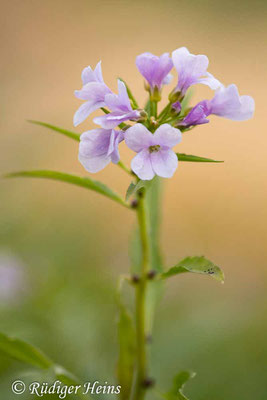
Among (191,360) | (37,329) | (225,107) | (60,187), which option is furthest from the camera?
(60,187)

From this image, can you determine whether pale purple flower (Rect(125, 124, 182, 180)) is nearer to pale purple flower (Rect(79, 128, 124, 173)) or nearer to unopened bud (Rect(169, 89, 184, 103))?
pale purple flower (Rect(79, 128, 124, 173))

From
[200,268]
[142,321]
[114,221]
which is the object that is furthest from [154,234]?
[114,221]

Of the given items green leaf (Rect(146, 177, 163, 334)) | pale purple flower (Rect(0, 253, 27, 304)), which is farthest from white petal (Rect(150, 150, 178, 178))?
pale purple flower (Rect(0, 253, 27, 304))

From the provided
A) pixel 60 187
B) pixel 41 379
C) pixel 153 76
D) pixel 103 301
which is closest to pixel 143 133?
pixel 153 76

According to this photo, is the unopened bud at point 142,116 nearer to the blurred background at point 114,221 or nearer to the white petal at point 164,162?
the white petal at point 164,162

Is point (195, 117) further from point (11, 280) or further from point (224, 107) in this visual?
point (11, 280)

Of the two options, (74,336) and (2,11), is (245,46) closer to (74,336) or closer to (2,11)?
(2,11)
